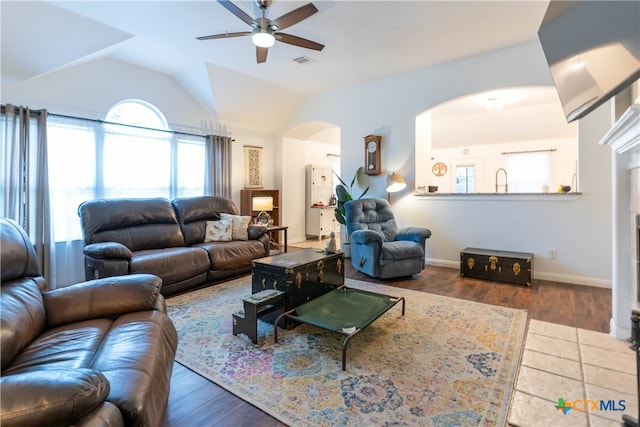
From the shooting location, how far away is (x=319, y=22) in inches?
135

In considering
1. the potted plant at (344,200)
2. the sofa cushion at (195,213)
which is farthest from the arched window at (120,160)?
the potted plant at (344,200)

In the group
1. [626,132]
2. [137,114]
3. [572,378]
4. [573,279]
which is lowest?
[572,378]

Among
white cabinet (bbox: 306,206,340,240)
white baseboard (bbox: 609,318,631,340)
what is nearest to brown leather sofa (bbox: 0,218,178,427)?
white baseboard (bbox: 609,318,631,340)

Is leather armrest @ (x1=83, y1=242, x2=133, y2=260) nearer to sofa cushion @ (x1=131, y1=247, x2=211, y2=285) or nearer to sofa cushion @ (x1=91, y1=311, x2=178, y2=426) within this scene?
sofa cushion @ (x1=131, y1=247, x2=211, y2=285)

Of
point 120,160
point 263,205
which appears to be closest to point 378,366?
point 120,160

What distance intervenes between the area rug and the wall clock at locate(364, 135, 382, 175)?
108 inches

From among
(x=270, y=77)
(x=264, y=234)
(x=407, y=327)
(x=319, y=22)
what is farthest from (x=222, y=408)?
(x=270, y=77)

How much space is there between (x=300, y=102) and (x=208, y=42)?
8.25ft

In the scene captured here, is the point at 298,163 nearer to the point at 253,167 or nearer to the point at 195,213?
the point at 253,167

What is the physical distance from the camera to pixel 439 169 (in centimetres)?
858

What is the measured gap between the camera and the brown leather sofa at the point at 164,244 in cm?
313

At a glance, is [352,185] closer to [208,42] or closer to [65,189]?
[208,42]

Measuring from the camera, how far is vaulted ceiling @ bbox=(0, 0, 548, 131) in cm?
311

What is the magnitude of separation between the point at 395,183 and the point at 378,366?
3.27m
